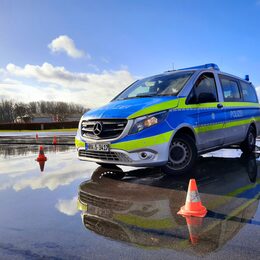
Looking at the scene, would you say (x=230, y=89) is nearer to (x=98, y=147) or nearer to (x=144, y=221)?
(x=98, y=147)

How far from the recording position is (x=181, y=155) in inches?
230

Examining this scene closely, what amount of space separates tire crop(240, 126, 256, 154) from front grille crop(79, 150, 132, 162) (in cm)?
459

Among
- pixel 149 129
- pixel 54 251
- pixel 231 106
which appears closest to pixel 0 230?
pixel 54 251

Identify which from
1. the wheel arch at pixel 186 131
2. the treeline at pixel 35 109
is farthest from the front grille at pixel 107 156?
the treeline at pixel 35 109

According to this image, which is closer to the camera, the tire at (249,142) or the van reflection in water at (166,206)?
the van reflection in water at (166,206)

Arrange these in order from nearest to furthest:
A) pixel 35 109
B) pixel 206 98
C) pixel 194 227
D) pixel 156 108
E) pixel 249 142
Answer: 1. pixel 194 227
2. pixel 156 108
3. pixel 206 98
4. pixel 249 142
5. pixel 35 109

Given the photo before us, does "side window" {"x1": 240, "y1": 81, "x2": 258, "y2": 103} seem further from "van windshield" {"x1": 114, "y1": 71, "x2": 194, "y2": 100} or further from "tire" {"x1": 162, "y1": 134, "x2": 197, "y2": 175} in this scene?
"tire" {"x1": 162, "y1": 134, "x2": 197, "y2": 175}

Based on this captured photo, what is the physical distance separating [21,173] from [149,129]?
3400mm

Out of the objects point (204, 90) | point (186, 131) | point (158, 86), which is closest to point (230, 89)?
point (204, 90)

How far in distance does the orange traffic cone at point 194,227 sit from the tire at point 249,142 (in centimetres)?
557

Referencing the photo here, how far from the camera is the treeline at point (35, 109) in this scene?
104m

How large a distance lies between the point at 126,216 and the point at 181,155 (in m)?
2.48

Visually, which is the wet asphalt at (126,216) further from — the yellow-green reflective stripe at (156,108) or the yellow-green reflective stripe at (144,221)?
the yellow-green reflective stripe at (156,108)

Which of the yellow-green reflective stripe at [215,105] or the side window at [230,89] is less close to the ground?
the side window at [230,89]
